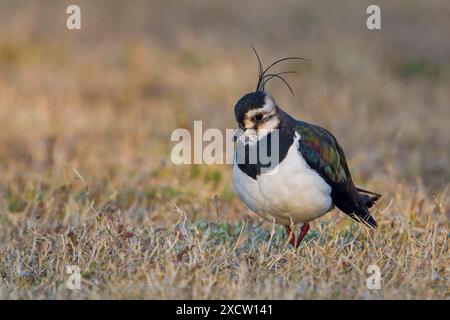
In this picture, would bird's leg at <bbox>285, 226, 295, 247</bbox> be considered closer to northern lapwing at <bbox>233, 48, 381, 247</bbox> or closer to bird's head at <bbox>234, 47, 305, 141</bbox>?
northern lapwing at <bbox>233, 48, 381, 247</bbox>

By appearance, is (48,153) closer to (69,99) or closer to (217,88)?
(69,99)

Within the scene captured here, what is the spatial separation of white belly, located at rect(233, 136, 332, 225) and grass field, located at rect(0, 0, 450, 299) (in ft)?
0.71

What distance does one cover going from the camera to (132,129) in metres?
8.34

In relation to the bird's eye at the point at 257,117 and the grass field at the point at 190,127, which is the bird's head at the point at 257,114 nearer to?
the bird's eye at the point at 257,117

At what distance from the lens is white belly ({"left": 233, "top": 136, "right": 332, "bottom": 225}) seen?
4555 mm

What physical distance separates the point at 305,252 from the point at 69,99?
489 cm

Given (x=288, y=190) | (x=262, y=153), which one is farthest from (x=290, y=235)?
(x=262, y=153)

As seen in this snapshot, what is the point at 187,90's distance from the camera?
9531 mm

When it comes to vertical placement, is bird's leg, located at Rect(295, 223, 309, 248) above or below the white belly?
below

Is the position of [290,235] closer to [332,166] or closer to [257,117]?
[332,166]

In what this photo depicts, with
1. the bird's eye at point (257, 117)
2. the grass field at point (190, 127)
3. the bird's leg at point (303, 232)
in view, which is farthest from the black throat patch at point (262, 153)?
the bird's leg at point (303, 232)

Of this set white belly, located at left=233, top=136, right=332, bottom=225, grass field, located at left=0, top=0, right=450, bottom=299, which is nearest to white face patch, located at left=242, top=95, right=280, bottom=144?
white belly, located at left=233, top=136, right=332, bottom=225

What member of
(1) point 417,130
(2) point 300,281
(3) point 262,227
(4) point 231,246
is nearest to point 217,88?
(1) point 417,130
